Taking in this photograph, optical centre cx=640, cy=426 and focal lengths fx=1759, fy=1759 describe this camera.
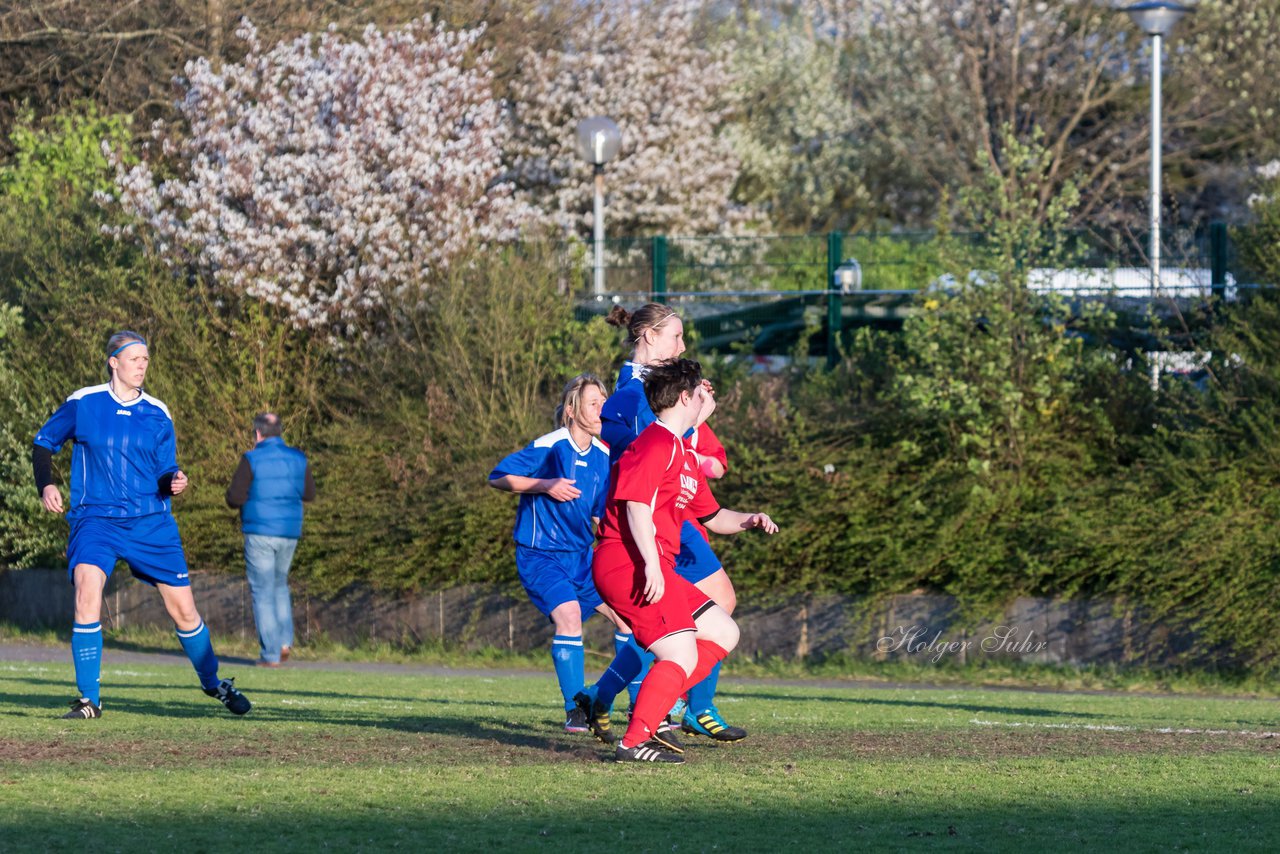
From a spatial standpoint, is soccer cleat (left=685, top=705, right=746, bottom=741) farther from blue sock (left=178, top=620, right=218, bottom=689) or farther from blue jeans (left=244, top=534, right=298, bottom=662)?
blue jeans (left=244, top=534, right=298, bottom=662)

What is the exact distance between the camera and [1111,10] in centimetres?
3138

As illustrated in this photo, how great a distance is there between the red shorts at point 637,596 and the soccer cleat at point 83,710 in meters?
3.25

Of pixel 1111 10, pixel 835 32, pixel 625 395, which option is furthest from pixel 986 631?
pixel 835 32

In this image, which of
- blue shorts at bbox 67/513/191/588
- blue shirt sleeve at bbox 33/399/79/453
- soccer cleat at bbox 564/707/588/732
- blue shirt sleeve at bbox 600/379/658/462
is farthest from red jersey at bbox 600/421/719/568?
blue shirt sleeve at bbox 33/399/79/453

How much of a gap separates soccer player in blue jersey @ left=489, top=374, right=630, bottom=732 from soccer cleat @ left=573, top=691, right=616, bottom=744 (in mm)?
681

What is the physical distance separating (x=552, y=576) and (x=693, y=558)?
0.89 metres

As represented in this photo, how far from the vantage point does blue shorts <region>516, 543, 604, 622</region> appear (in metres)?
8.58

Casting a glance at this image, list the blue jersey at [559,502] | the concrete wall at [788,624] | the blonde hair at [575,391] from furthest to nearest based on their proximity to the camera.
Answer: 1. the concrete wall at [788,624]
2. the blonde hair at [575,391]
3. the blue jersey at [559,502]

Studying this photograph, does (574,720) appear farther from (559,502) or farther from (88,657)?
(88,657)

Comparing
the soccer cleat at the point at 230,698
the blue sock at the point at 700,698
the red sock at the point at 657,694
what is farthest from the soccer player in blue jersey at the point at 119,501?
the red sock at the point at 657,694

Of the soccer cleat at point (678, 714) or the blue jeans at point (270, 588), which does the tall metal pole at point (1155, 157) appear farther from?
the soccer cleat at point (678, 714)

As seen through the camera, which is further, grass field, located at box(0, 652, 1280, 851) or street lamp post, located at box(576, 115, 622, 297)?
street lamp post, located at box(576, 115, 622, 297)

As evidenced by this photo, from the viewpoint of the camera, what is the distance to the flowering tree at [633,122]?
2700 centimetres

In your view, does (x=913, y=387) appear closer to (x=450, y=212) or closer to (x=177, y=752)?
(x=450, y=212)
